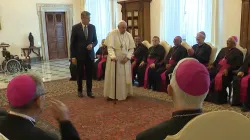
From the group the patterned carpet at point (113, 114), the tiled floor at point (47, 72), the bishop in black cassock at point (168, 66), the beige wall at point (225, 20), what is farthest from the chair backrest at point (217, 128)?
the tiled floor at point (47, 72)

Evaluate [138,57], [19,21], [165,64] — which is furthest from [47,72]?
[165,64]

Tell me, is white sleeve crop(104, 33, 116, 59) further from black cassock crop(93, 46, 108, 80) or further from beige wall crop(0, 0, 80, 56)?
beige wall crop(0, 0, 80, 56)

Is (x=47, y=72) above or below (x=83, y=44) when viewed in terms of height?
below

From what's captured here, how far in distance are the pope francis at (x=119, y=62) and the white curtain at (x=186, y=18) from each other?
251 cm

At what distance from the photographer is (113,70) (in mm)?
4953

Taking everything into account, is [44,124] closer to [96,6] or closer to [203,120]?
[203,120]

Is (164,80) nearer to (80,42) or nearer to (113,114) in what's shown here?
(113,114)

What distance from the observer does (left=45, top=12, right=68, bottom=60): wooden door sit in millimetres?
11430

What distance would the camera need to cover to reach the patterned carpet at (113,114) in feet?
11.7

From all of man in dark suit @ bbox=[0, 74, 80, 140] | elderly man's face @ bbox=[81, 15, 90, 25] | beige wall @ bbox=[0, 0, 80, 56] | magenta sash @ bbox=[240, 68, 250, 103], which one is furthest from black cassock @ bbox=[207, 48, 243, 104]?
beige wall @ bbox=[0, 0, 80, 56]

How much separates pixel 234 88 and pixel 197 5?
119 inches

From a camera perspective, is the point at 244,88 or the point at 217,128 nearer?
the point at 217,128

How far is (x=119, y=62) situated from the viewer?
16.2ft

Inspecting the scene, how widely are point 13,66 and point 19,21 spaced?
2541 mm
